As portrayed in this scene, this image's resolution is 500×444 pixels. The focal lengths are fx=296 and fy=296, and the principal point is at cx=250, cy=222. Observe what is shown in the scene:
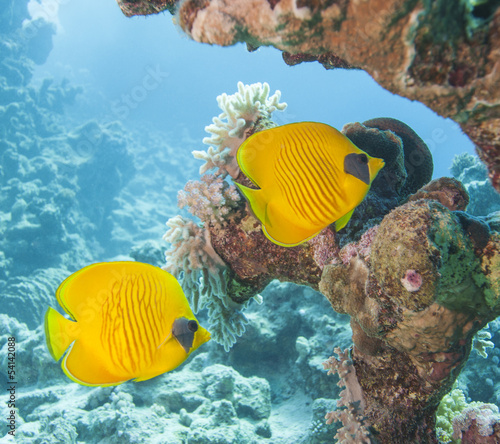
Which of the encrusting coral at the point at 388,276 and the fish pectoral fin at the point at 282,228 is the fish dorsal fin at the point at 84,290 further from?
the encrusting coral at the point at 388,276

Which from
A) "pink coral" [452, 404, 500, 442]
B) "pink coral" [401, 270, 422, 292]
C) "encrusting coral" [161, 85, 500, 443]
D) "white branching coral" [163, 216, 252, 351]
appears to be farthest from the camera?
"white branching coral" [163, 216, 252, 351]

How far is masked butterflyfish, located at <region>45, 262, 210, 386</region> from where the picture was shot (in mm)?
1246

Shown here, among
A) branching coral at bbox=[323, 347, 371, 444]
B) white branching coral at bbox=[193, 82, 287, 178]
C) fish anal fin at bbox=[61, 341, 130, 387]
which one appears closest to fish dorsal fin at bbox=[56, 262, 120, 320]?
fish anal fin at bbox=[61, 341, 130, 387]

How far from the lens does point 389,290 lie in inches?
58.7

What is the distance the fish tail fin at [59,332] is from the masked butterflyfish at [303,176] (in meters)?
0.94

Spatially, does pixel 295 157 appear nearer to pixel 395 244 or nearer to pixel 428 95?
pixel 428 95

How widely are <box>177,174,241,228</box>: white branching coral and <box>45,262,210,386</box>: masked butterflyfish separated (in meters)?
1.18

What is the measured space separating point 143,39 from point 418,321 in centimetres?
9158

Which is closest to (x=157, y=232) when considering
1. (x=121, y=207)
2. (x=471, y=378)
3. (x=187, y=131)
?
(x=121, y=207)

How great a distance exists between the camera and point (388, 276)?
1481 mm

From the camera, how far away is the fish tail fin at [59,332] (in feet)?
4.14

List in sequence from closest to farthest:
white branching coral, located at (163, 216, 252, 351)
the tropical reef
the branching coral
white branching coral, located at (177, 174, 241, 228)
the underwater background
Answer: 1. the tropical reef
2. the branching coral
3. white branching coral, located at (177, 174, 241, 228)
4. white branching coral, located at (163, 216, 252, 351)
5. the underwater background

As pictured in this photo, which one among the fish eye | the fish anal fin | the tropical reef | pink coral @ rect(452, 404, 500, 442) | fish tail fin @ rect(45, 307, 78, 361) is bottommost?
pink coral @ rect(452, 404, 500, 442)

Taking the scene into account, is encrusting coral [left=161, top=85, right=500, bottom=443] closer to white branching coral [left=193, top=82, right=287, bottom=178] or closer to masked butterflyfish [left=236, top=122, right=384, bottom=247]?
white branching coral [left=193, top=82, right=287, bottom=178]
